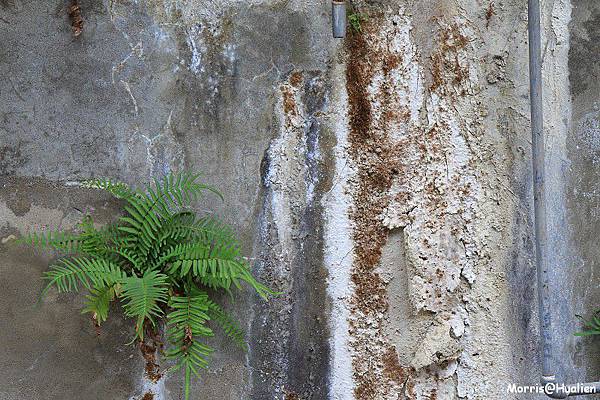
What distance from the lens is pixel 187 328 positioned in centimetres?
→ 401

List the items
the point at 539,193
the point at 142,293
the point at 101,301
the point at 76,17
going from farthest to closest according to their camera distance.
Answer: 1. the point at 76,17
2. the point at 539,193
3. the point at 101,301
4. the point at 142,293

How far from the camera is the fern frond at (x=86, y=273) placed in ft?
12.8

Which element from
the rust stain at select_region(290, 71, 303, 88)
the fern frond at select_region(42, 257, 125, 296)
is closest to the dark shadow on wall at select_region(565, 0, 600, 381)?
the rust stain at select_region(290, 71, 303, 88)

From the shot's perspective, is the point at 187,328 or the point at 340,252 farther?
the point at 340,252

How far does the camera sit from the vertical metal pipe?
4023mm

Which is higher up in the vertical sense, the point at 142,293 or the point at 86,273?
the point at 86,273

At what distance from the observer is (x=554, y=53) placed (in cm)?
430

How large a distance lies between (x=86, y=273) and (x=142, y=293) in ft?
1.14

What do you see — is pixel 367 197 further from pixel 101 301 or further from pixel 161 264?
pixel 101 301

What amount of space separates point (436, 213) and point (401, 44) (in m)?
1.05

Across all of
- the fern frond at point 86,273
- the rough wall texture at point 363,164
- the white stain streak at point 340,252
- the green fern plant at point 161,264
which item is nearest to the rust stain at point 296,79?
the rough wall texture at point 363,164

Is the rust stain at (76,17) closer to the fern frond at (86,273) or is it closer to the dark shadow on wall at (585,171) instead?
the fern frond at (86,273)

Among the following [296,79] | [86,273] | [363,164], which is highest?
[296,79]

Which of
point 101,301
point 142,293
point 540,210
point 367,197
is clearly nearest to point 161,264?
point 142,293
